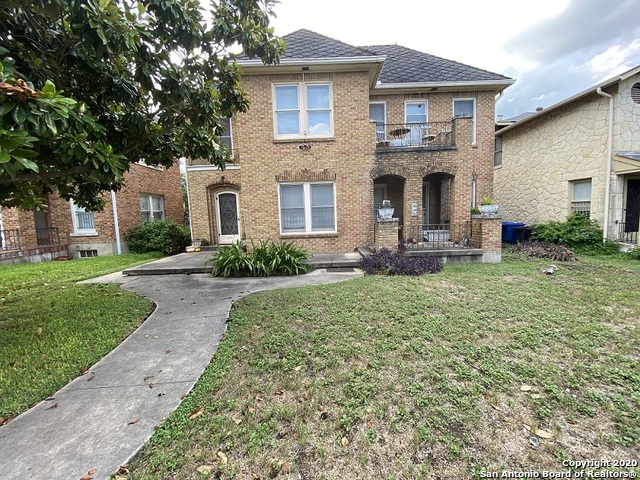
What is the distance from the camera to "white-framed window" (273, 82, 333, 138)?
367 inches

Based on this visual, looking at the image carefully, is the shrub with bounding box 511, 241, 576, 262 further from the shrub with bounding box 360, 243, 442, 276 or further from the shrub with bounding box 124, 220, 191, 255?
the shrub with bounding box 124, 220, 191, 255

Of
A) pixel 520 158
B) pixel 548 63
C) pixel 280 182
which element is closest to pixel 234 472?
pixel 280 182

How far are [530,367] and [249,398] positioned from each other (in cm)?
275

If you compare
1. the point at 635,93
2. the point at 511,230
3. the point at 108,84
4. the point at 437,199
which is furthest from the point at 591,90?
the point at 108,84

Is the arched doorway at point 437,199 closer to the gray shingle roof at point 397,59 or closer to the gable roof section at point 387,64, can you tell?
the gable roof section at point 387,64

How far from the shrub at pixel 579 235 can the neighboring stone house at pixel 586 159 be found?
42 centimetres

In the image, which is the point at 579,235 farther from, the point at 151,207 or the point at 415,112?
the point at 151,207

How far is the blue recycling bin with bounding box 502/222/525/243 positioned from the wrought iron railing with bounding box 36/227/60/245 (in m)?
18.6

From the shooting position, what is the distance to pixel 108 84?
382 cm

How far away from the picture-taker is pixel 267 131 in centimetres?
936

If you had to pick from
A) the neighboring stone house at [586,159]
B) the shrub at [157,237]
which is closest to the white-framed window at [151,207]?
the shrub at [157,237]

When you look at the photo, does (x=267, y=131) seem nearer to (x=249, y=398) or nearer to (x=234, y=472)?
(x=249, y=398)

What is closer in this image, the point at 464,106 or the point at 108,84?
the point at 108,84

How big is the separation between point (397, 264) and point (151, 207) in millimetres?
12643
